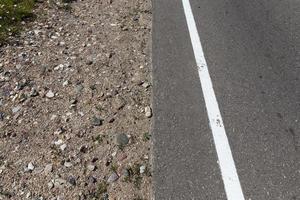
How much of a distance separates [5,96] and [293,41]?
16.0 ft

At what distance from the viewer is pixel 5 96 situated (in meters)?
6.02

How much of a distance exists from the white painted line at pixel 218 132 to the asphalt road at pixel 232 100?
6cm

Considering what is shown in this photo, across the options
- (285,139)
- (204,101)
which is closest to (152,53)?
(204,101)

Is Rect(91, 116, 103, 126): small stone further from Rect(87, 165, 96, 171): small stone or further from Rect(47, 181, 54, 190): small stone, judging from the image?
Rect(47, 181, 54, 190): small stone

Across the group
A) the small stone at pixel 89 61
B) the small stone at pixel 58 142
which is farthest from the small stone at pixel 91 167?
the small stone at pixel 89 61

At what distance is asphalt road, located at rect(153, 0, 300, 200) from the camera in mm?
4617

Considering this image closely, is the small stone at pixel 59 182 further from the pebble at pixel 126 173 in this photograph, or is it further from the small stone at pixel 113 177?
the pebble at pixel 126 173

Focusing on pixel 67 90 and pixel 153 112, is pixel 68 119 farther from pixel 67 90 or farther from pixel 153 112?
pixel 153 112

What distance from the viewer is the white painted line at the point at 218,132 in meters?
4.50

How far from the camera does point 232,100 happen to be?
19.0 ft

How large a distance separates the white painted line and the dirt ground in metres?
0.83

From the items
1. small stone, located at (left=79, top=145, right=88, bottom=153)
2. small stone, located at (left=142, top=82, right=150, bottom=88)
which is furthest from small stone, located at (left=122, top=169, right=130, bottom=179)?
small stone, located at (left=142, top=82, right=150, bottom=88)

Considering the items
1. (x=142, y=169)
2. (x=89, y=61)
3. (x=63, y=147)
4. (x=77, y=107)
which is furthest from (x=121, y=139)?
(x=89, y=61)

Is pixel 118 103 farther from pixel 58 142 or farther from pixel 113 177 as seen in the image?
pixel 113 177
